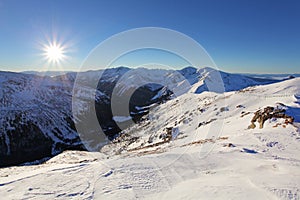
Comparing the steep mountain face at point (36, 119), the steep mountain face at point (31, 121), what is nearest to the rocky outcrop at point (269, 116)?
the steep mountain face at point (36, 119)

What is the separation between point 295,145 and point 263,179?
8.50 meters

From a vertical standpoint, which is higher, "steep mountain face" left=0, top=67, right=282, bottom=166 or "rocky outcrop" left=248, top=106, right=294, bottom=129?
"rocky outcrop" left=248, top=106, right=294, bottom=129

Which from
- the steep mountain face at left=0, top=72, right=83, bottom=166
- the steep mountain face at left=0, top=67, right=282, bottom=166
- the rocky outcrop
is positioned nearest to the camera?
the rocky outcrop

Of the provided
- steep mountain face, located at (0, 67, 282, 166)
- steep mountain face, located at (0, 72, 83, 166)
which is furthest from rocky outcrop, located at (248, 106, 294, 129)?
steep mountain face, located at (0, 72, 83, 166)

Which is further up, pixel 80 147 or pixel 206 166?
pixel 206 166

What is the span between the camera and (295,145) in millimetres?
15305

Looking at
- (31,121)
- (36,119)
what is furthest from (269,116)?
(36,119)

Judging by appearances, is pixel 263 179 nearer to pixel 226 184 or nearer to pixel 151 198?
pixel 226 184

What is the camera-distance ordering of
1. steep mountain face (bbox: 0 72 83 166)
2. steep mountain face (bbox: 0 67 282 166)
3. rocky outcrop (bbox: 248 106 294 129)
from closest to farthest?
rocky outcrop (bbox: 248 106 294 129)
steep mountain face (bbox: 0 72 83 166)
steep mountain face (bbox: 0 67 282 166)

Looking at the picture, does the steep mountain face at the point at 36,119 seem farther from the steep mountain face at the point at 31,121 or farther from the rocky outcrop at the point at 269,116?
the rocky outcrop at the point at 269,116

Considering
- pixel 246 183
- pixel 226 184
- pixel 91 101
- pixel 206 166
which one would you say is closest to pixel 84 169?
pixel 206 166

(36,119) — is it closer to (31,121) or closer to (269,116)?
(31,121)

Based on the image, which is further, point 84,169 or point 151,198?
point 84,169

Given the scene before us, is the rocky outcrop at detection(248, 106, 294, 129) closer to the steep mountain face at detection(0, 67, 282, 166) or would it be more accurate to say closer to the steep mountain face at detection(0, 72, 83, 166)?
the steep mountain face at detection(0, 67, 282, 166)
